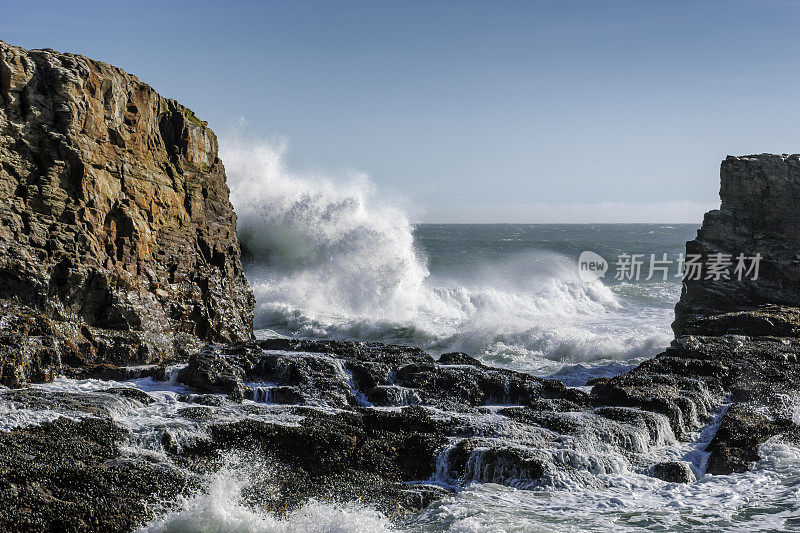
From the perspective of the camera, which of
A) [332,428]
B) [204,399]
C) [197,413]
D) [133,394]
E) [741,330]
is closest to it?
[332,428]

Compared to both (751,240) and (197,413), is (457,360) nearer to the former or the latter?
(197,413)

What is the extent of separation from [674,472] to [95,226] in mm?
10375

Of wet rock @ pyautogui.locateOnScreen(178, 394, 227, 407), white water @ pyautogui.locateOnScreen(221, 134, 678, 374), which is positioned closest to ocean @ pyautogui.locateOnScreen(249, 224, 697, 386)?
white water @ pyautogui.locateOnScreen(221, 134, 678, 374)

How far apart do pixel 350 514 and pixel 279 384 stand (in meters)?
4.48

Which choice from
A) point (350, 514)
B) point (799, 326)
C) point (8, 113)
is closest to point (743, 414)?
point (799, 326)

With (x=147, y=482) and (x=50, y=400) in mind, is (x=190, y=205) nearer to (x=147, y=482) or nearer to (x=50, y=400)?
(x=50, y=400)

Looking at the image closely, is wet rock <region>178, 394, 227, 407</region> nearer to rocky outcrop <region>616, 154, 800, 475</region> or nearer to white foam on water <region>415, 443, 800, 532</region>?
white foam on water <region>415, 443, 800, 532</region>

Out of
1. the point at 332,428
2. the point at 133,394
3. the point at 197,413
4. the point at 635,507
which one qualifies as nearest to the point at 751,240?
the point at 635,507

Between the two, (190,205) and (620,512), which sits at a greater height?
(190,205)

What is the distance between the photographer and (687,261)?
18.5 m

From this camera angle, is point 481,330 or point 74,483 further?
point 481,330

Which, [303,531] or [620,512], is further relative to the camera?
[620,512]

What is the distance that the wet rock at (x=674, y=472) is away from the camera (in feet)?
28.7

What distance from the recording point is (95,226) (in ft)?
42.0
